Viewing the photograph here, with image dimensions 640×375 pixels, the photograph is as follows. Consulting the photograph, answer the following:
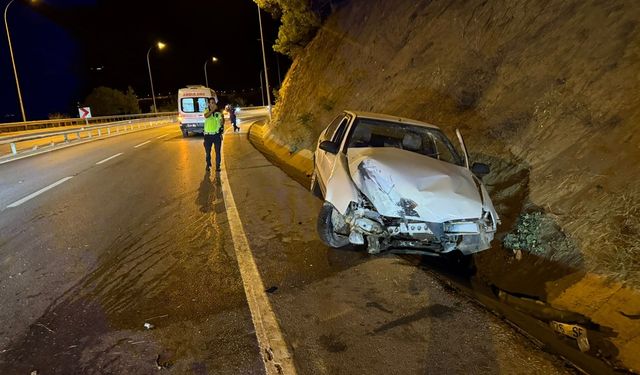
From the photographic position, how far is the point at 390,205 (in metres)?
4.76

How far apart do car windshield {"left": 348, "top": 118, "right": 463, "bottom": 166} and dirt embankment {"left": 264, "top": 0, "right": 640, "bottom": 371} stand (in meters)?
1.33

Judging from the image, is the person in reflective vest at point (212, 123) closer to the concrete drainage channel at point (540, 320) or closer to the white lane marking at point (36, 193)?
the white lane marking at point (36, 193)

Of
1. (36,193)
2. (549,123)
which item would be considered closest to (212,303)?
(549,123)

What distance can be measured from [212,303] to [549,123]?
6.26 m

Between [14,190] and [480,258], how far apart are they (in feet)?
31.8

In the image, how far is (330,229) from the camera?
18.1 ft

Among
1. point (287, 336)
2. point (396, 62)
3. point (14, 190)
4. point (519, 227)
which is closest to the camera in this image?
point (287, 336)

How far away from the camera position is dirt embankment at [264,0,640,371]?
4.78 meters

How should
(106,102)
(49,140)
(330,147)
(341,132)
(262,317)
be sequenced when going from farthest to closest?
(106,102) → (49,140) → (341,132) → (330,147) → (262,317)

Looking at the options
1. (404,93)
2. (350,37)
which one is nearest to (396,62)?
(404,93)

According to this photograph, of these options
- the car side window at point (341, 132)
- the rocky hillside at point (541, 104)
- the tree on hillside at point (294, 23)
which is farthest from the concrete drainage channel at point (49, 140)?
the car side window at point (341, 132)

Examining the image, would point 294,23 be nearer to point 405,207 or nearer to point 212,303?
point 405,207

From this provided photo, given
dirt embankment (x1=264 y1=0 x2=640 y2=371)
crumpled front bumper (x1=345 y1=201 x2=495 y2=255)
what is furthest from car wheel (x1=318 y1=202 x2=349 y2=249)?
dirt embankment (x1=264 y1=0 x2=640 y2=371)

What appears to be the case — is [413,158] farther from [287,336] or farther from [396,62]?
[396,62]
